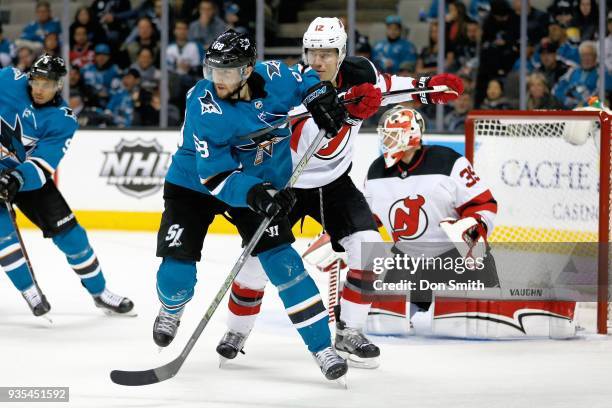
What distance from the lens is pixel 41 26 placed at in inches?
310

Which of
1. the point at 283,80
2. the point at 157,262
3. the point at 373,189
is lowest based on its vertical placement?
the point at 157,262

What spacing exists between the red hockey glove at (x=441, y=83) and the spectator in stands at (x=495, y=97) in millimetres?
3405

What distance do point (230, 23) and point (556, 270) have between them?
417 cm

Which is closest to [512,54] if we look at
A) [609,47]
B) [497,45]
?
[497,45]

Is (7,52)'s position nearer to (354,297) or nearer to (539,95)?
(539,95)

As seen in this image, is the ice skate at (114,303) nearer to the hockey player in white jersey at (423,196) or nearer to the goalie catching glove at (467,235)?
the hockey player in white jersey at (423,196)

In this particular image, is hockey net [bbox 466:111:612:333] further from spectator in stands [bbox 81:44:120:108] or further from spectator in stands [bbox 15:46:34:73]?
spectator in stands [bbox 15:46:34:73]

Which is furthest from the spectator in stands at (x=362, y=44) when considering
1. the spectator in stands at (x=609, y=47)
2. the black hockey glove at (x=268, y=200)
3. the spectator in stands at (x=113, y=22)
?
the black hockey glove at (x=268, y=200)

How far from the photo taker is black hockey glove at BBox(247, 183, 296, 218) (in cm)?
281

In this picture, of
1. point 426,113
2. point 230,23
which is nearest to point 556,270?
point 426,113

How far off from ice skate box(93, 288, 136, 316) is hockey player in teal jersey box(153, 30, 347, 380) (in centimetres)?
99

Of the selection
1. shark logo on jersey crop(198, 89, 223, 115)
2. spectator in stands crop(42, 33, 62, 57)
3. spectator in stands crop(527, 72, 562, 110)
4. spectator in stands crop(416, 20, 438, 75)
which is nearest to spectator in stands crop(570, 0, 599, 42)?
spectator in stands crop(527, 72, 562, 110)

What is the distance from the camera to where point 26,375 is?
309 centimetres

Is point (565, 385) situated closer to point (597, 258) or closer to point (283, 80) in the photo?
point (597, 258)
